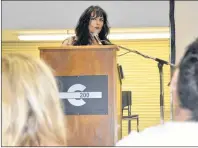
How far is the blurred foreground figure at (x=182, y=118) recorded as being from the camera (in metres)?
1.10

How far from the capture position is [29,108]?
1.13 meters

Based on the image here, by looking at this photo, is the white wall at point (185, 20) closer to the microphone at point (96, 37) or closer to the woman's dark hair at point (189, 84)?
the microphone at point (96, 37)

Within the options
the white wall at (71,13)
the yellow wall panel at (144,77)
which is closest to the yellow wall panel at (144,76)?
the yellow wall panel at (144,77)

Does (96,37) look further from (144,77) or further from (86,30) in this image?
(144,77)

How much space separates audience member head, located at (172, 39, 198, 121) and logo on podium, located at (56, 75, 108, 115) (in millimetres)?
1236

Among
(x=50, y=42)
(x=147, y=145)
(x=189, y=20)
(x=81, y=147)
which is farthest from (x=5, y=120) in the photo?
(x=50, y=42)

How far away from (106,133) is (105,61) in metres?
0.40

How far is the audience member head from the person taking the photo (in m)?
1.10

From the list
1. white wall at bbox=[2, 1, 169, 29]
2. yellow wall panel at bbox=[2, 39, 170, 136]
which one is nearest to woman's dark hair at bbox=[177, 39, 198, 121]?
white wall at bbox=[2, 1, 169, 29]

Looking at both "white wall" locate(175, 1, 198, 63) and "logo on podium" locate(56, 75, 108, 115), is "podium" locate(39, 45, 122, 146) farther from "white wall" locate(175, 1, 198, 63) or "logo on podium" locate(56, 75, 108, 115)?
"white wall" locate(175, 1, 198, 63)

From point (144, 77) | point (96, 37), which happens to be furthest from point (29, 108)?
point (144, 77)

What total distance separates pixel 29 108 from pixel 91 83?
1244 millimetres

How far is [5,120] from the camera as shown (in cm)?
114

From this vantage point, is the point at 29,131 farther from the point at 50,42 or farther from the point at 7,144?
the point at 50,42
